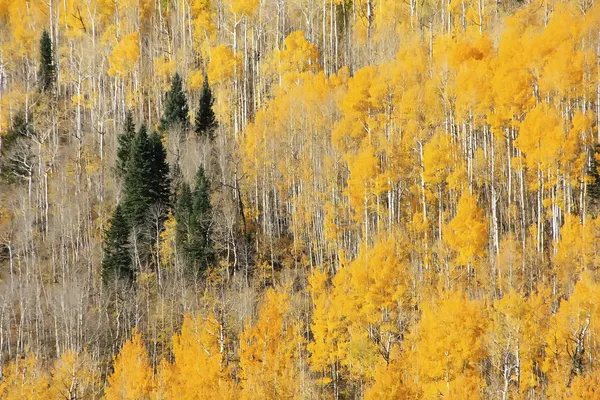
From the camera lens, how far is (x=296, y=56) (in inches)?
1869

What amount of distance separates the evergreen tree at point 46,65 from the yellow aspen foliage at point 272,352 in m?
28.3

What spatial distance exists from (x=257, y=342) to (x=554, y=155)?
1637 cm

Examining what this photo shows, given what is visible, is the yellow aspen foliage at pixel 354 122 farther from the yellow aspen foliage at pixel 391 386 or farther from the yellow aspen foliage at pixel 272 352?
the yellow aspen foliage at pixel 391 386

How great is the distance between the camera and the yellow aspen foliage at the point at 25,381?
83.1 feet

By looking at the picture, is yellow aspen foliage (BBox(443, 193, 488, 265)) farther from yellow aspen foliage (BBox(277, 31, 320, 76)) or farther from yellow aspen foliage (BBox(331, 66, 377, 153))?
yellow aspen foliage (BBox(277, 31, 320, 76))

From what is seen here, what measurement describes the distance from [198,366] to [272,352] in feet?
11.5

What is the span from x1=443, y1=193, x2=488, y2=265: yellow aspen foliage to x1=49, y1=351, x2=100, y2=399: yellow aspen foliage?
17075 mm

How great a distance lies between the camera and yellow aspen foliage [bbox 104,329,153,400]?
2605cm

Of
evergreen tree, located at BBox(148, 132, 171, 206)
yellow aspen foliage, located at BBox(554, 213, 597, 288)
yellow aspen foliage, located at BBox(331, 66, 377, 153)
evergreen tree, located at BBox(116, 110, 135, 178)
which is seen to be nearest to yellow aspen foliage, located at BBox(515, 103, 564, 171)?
yellow aspen foliage, located at BBox(554, 213, 597, 288)

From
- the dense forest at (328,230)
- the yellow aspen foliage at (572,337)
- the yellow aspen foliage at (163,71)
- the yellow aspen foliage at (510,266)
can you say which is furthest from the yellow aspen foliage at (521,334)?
the yellow aspen foliage at (163,71)

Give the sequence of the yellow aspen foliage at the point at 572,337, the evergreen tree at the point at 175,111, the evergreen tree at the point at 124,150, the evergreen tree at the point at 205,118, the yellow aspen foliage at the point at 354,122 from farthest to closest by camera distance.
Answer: the evergreen tree at the point at 205,118 < the evergreen tree at the point at 175,111 < the yellow aspen foliage at the point at 354,122 < the evergreen tree at the point at 124,150 < the yellow aspen foliage at the point at 572,337

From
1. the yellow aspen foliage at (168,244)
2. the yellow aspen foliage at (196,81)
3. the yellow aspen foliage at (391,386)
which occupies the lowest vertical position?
the yellow aspen foliage at (391,386)

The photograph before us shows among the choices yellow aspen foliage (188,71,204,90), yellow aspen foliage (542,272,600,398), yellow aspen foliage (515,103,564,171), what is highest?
yellow aspen foliage (188,71,204,90)

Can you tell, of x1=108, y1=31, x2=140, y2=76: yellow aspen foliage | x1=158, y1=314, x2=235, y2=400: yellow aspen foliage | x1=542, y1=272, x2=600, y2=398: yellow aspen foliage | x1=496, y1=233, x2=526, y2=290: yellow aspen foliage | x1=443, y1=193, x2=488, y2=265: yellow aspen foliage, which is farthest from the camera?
x1=108, y1=31, x2=140, y2=76: yellow aspen foliage
